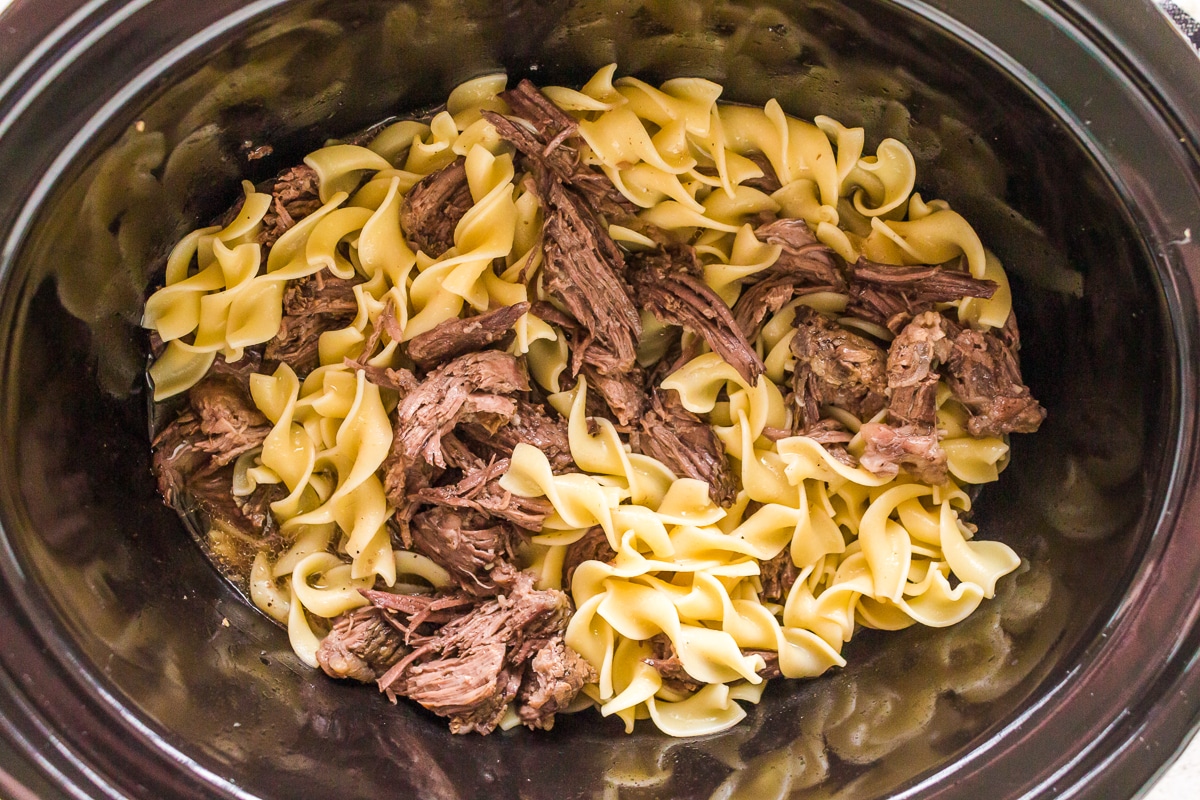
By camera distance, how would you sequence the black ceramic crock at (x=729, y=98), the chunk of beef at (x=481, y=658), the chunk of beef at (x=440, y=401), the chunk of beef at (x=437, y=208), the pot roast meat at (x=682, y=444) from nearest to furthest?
the black ceramic crock at (x=729, y=98) < the chunk of beef at (x=481, y=658) < the chunk of beef at (x=440, y=401) < the chunk of beef at (x=437, y=208) < the pot roast meat at (x=682, y=444)

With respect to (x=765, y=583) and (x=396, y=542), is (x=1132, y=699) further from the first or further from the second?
(x=396, y=542)

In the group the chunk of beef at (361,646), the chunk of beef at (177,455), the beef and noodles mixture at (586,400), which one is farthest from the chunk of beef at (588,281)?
the chunk of beef at (177,455)

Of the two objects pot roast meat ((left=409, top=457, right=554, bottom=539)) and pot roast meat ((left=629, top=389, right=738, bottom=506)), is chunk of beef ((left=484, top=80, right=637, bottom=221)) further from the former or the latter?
pot roast meat ((left=409, top=457, right=554, bottom=539))

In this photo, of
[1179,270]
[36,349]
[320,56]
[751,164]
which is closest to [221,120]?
[320,56]

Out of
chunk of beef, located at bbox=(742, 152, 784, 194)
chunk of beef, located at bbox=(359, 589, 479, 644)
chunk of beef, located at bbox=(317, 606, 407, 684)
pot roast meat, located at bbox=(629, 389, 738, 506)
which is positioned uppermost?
chunk of beef, located at bbox=(742, 152, 784, 194)

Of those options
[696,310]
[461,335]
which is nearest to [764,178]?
[696,310]

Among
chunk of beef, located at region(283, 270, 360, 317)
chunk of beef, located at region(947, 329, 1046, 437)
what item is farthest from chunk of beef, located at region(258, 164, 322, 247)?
chunk of beef, located at region(947, 329, 1046, 437)

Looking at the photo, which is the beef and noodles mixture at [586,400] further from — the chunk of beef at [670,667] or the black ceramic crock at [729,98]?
the black ceramic crock at [729,98]
